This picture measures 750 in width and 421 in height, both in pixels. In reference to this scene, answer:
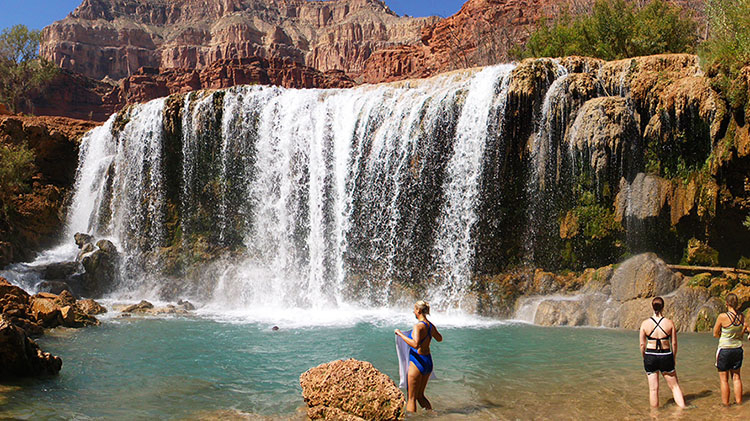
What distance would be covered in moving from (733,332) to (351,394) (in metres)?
4.92

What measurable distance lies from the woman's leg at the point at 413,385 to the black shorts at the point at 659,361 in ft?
9.68

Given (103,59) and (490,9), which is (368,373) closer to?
(490,9)

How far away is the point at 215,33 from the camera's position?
123500 mm

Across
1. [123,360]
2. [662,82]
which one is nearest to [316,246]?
[123,360]

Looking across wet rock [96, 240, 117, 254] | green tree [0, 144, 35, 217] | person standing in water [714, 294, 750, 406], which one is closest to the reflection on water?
person standing in water [714, 294, 750, 406]

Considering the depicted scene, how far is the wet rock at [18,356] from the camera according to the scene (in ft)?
30.1

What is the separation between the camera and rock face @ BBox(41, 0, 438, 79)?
351 ft

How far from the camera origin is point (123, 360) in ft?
38.1

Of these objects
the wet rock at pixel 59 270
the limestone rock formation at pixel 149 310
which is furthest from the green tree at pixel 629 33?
the wet rock at pixel 59 270

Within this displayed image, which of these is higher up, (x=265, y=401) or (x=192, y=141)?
(x=192, y=141)

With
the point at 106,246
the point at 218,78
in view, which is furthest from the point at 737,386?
the point at 218,78

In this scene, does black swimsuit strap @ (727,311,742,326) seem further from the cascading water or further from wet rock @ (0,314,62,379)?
the cascading water

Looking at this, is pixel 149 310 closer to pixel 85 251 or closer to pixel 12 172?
pixel 85 251

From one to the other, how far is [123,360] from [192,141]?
14.6 m
